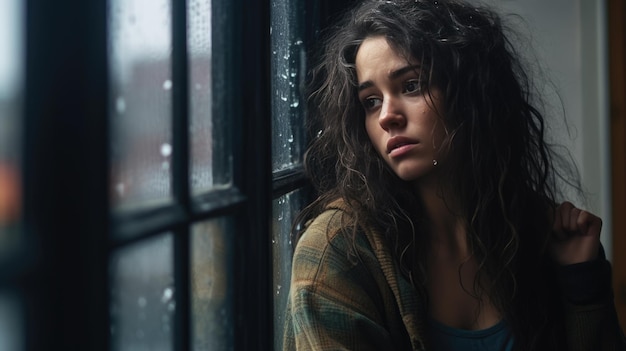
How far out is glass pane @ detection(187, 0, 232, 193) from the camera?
652 mm

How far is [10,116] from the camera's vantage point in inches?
13.2

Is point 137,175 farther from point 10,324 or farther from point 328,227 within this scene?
point 328,227

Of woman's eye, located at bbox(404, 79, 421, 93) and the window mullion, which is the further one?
woman's eye, located at bbox(404, 79, 421, 93)

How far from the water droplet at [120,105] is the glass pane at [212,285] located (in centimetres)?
19

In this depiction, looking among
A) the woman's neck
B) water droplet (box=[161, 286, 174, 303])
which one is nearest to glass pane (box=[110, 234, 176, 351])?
water droplet (box=[161, 286, 174, 303])

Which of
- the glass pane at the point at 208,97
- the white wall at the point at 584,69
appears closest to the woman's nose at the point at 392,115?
the glass pane at the point at 208,97

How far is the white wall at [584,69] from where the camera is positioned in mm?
2457

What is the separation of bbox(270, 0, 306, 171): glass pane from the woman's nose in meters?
0.18

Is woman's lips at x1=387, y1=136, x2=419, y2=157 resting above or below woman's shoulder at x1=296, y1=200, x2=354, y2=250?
above

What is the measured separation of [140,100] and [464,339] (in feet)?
2.36

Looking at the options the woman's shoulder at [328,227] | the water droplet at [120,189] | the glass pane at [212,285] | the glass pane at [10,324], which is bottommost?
the woman's shoulder at [328,227]

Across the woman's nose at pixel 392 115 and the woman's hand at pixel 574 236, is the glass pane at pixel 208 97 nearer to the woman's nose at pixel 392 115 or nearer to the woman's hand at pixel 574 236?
the woman's nose at pixel 392 115

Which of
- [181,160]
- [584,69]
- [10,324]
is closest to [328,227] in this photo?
[181,160]

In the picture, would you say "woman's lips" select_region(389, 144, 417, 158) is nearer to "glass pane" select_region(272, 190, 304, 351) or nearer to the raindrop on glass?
"glass pane" select_region(272, 190, 304, 351)
